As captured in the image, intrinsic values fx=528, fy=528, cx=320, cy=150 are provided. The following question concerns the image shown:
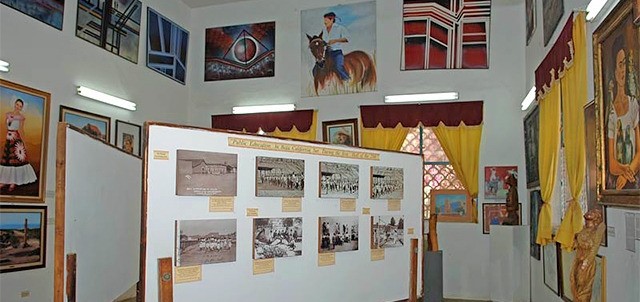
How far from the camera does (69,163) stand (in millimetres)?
4152

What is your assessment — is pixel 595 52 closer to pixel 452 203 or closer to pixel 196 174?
pixel 196 174

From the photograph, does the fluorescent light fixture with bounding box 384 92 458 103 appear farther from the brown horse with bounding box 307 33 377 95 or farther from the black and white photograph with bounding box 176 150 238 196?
the black and white photograph with bounding box 176 150 238 196

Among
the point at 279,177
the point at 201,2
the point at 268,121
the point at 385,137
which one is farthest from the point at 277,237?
the point at 201,2

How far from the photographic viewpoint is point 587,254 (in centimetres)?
416

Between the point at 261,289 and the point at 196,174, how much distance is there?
1261mm

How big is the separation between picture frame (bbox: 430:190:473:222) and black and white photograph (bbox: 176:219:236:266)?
715cm

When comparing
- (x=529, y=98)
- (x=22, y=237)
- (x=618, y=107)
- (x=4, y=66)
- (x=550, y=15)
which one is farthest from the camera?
(x=529, y=98)

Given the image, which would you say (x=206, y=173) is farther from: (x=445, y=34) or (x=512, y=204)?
(x=445, y=34)

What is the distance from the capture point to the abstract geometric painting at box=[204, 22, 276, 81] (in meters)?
12.2

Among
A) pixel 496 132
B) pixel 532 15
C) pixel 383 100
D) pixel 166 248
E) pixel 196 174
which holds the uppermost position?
pixel 532 15

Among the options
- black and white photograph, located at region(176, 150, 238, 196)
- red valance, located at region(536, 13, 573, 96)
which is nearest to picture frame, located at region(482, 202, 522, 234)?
red valance, located at region(536, 13, 573, 96)

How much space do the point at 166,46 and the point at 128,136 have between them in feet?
8.27

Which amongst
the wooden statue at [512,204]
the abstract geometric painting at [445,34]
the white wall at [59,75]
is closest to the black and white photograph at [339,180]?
the white wall at [59,75]

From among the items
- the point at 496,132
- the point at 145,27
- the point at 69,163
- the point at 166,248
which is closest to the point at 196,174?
the point at 166,248
